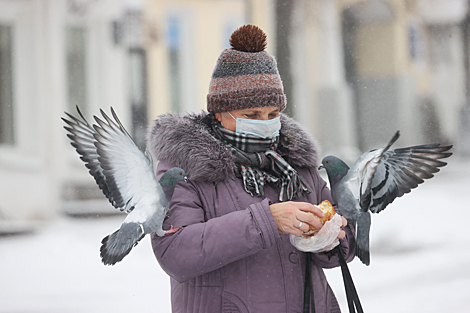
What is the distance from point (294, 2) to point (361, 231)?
7.44 meters

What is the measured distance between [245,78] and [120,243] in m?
0.72

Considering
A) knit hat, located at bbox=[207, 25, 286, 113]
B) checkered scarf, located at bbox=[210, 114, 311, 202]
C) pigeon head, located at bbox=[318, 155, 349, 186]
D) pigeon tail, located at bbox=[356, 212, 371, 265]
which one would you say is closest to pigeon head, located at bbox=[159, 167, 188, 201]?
checkered scarf, located at bbox=[210, 114, 311, 202]

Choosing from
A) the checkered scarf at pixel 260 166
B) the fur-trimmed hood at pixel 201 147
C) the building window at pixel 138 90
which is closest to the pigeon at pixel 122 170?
the fur-trimmed hood at pixel 201 147

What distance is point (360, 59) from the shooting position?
882 centimetres

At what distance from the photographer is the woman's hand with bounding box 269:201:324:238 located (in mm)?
1412

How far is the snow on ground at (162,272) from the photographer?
177 inches

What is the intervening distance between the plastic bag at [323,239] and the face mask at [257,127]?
40 centimetres

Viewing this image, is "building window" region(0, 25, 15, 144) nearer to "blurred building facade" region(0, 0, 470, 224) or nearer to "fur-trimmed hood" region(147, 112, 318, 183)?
"blurred building facade" region(0, 0, 470, 224)

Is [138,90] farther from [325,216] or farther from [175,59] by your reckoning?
[325,216]

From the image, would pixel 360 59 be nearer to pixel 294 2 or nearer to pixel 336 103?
pixel 336 103

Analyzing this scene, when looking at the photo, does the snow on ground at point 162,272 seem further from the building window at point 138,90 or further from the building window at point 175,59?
the building window at point 175,59

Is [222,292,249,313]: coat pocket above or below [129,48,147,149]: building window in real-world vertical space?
below

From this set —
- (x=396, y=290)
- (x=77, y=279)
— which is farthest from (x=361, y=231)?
Answer: (x=77, y=279)

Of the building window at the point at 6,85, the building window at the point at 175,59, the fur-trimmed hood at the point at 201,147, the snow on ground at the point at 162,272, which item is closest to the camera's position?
the fur-trimmed hood at the point at 201,147
